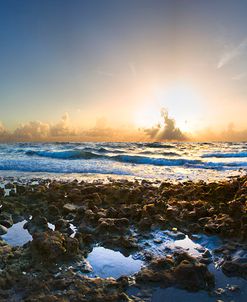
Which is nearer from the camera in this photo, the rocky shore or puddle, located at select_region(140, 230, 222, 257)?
the rocky shore

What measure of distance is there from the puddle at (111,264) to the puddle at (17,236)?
4.42ft

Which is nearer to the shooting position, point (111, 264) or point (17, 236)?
point (111, 264)

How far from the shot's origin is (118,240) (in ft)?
19.4

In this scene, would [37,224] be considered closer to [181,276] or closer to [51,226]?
[51,226]

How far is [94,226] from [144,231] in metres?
0.97

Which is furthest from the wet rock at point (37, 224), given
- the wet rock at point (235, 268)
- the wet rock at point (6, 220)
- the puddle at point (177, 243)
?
the wet rock at point (235, 268)

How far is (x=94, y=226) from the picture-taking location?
694 cm

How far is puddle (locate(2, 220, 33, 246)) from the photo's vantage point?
6.09 metres

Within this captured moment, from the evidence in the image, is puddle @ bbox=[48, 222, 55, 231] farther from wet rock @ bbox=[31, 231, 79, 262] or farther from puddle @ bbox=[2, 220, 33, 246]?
wet rock @ bbox=[31, 231, 79, 262]

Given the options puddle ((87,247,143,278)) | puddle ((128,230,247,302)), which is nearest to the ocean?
puddle ((128,230,247,302))

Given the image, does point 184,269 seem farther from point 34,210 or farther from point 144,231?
point 34,210

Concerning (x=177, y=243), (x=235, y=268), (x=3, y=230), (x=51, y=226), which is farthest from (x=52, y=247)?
(x=235, y=268)

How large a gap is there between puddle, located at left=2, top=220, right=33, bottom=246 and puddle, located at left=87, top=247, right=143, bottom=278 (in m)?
1.35

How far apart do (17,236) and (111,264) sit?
2184mm
